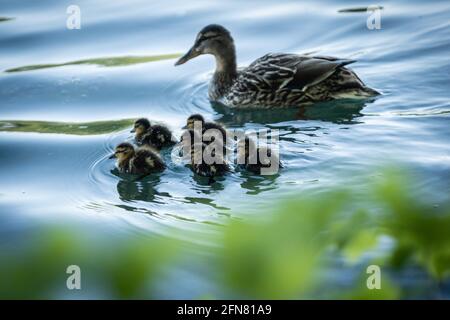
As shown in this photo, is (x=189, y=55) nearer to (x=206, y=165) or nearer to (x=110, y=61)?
(x=110, y=61)

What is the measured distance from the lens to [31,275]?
167 cm

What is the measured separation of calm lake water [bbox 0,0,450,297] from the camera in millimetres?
5004

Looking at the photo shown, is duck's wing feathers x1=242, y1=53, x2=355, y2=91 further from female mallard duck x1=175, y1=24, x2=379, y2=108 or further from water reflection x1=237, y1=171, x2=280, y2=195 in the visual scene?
water reflection x1=237, y1=171, x2=280, y2=195

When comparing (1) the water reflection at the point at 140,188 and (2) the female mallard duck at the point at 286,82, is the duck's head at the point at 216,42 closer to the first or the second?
(2) the female mallard duck at the point at 286,82

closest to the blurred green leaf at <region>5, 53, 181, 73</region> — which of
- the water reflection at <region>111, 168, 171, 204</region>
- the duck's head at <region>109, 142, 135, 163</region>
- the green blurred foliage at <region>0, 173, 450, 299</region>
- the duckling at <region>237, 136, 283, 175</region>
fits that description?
the duck's head at <region>109, 142, 135, 163</region>

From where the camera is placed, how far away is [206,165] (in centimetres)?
526

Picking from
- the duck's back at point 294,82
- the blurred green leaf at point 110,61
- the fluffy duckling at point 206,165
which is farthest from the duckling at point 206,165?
the blurred green leaf at point 110,61

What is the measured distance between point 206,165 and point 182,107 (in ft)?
6.02

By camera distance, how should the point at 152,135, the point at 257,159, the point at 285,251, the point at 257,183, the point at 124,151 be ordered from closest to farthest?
the point at 285,251 → the point at 257,183 → the point at 257,159 → the point at 124,151 → the point at 152,135

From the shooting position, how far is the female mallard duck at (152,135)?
5.93 metres

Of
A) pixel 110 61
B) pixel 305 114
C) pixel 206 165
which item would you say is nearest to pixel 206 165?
pixel 206 165
